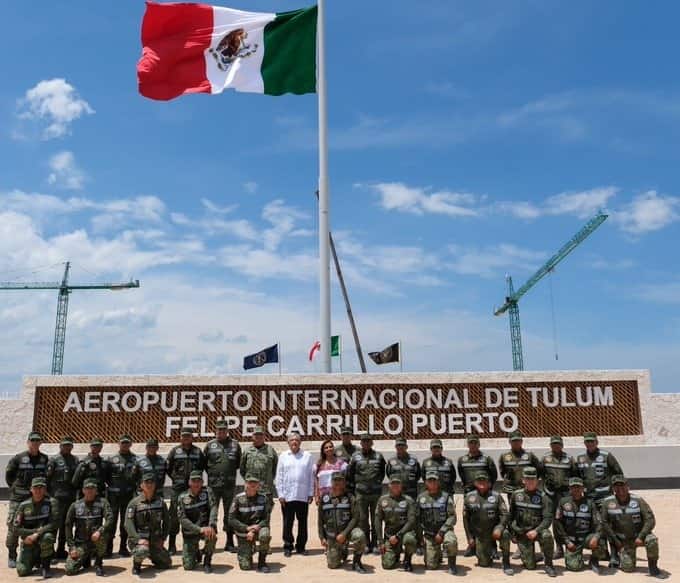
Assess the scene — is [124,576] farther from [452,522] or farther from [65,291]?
[65,291]

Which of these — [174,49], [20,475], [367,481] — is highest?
[174,49]

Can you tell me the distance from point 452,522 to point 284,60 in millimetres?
9819

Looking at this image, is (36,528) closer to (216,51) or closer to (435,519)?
(435,519)

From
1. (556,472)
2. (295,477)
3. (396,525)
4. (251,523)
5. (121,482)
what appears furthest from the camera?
(556,472)

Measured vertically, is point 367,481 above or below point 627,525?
above

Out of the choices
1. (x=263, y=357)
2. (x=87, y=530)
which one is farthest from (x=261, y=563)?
(x=263, y=357)

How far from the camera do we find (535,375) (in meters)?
13.1

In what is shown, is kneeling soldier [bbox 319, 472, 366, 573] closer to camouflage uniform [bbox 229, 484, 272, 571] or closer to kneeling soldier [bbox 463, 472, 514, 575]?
camouflage uniform [bbox 229, 484, 272, 571]

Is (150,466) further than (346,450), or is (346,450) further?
(346,450)

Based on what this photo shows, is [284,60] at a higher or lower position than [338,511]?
higher

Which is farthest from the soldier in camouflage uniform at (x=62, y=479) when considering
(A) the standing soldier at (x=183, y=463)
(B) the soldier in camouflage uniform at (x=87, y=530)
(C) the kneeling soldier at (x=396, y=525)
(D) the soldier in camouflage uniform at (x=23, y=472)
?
(C) the kneeling soldier at (x=396, y=525)

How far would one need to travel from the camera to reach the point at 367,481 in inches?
352

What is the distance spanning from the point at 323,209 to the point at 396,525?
7.08 m

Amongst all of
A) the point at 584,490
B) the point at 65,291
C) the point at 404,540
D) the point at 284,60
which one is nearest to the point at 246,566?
the point at 404,540
